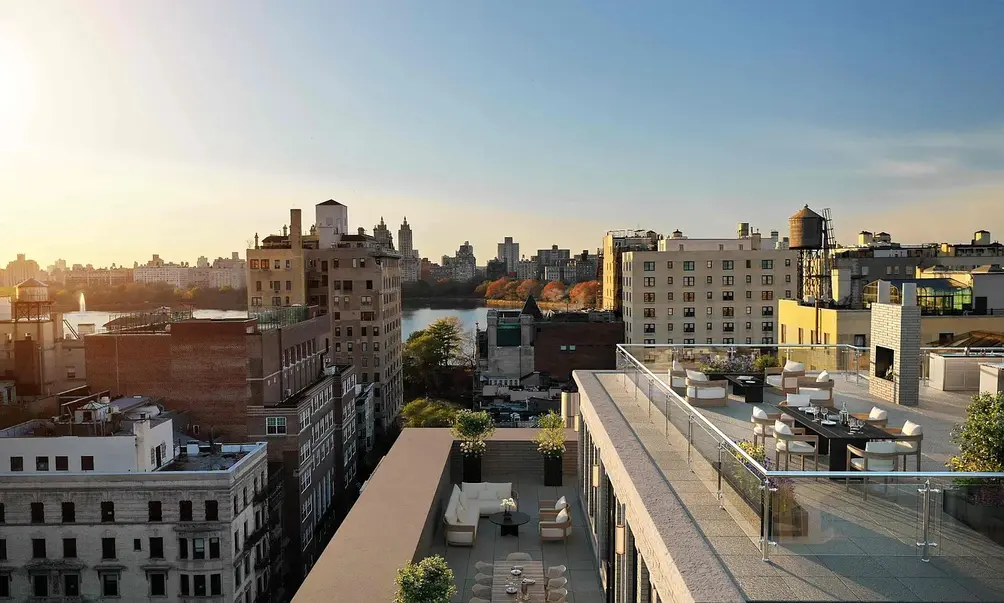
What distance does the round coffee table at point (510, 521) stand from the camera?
41.4ft

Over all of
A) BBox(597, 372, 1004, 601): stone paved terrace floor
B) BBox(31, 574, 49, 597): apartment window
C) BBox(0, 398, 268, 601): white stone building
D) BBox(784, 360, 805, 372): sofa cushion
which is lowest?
BBox(31, 574, 49, 597): apartment window

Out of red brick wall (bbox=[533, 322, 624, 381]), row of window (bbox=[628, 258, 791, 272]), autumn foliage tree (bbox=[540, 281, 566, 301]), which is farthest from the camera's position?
autumn foliage tree (bbox=[540, 281, 566, 301])

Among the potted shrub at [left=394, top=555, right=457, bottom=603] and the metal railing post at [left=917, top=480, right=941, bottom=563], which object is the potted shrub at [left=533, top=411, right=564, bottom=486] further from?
the metal railing post at [left=917, top=480, right=941, bottom=563]

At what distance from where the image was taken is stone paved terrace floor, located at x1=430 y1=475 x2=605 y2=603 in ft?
35.3

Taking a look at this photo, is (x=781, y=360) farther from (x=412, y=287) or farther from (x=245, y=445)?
(x=412, y=287)

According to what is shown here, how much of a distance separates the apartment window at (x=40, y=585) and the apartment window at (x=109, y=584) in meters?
2.12

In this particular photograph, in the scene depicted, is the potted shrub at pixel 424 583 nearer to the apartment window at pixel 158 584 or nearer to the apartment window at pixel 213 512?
the apartment window at pixel 213 512

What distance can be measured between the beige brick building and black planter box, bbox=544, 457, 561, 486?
156ft

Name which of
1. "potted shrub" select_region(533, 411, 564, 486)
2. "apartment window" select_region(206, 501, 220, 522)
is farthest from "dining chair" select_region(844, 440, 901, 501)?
"apartment window" select_region(206, 501, 220, 522)

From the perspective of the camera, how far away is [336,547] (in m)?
10.5

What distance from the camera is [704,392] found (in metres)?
11.2

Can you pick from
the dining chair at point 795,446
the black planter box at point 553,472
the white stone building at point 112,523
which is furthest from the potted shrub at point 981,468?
the white stone building at point 112,523

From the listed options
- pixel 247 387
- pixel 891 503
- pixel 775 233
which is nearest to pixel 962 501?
pixel 891 503

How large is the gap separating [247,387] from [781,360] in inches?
1016
